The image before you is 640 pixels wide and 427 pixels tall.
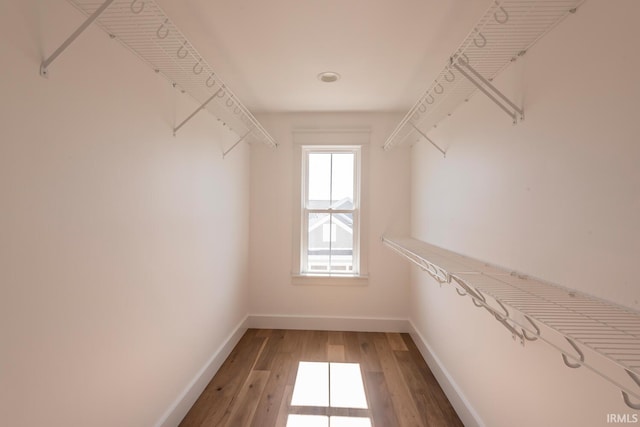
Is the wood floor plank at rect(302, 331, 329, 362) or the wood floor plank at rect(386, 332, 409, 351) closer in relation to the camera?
the wood floor plank at rect(302, 331, 329, 362)

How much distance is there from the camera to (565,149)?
3.38ft

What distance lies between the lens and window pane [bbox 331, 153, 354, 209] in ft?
10.4

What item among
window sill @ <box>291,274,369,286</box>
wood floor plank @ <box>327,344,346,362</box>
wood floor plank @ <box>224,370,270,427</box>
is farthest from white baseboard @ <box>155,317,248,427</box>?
wood floor plank @ <box>327,344,346,362</box>

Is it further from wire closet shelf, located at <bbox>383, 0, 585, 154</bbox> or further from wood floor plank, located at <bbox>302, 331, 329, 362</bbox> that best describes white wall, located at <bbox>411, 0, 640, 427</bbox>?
wood floor plank, located at <bbox>302, 331, 329, 362</bbox>

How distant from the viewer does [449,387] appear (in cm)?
195

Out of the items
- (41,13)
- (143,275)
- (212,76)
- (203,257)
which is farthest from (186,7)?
(203,257)

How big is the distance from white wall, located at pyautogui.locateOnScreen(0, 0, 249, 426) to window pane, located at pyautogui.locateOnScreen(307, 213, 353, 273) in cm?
146

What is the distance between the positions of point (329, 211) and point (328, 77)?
4.60 feet

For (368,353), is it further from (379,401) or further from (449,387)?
(449,387)

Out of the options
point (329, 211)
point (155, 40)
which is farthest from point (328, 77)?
point (329, 211)

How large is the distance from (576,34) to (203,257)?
2.20m

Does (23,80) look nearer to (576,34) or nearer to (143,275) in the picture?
(143,275)

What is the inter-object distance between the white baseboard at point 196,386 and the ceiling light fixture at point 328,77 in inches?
87.9

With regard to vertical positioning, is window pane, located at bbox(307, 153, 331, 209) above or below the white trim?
below
